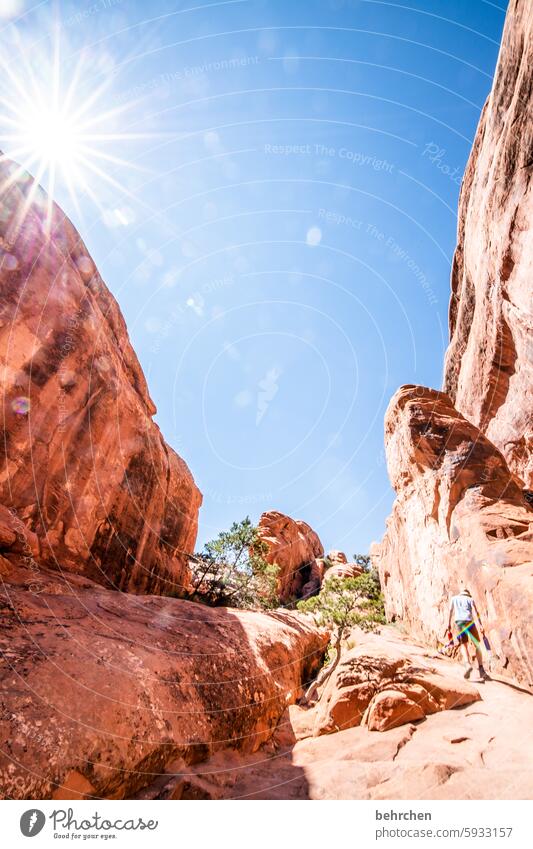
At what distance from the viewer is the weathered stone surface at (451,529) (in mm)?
10547

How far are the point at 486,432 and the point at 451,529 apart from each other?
39.0ft

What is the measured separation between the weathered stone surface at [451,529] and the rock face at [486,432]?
0.18 ft

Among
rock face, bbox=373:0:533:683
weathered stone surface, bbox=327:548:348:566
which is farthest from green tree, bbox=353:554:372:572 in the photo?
rock face, bbox=373:0:533:683

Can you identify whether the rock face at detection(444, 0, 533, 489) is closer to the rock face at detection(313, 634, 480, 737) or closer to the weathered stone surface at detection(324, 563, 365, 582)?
the rock face at detection(313, 634, 480, 737)

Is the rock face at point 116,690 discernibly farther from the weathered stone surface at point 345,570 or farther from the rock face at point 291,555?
the weathered stone surface at point 345,570

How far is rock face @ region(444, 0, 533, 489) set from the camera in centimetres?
1305

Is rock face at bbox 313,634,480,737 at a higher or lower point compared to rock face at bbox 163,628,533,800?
higher

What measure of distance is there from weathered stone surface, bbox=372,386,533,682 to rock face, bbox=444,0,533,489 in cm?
354

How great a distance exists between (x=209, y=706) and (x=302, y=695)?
6670 millimetres

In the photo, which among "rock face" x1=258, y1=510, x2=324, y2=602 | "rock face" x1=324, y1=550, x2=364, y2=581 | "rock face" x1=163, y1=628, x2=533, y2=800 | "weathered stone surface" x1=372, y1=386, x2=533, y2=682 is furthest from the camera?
"rock face" x1=258, y1=510, x2=324, y2=602

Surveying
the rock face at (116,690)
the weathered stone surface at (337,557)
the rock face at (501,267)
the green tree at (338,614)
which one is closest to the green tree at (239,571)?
the green tree at (338,614)

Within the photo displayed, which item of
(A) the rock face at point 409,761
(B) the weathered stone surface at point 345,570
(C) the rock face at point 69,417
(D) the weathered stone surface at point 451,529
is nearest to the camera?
(A) the rock face at point 409,761

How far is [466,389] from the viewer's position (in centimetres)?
2572
